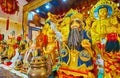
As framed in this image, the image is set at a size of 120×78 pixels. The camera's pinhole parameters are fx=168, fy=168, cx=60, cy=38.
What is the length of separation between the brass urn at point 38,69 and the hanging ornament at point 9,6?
8.95 ft

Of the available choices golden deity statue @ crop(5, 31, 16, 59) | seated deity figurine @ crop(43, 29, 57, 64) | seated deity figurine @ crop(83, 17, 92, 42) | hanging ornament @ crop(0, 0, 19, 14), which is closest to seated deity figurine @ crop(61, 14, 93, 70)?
seated deity figurine @ crop(83, 17, 92, 42)

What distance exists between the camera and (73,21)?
1389 mm

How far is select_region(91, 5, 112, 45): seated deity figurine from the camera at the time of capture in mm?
1274

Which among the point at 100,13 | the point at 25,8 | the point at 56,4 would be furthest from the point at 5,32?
the point at 100,13

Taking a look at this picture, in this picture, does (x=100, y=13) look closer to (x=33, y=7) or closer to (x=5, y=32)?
(x=33, y=7)

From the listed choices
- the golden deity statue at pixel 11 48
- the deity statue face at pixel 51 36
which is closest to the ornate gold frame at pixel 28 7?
the golden deity statue at pixel 11 48

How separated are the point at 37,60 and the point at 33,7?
2.16m

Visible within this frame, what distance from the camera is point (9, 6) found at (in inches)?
145

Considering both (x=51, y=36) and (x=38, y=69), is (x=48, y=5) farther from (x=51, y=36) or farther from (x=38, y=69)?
(x=38, y=69)

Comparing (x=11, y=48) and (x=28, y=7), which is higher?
(x=28, y=7)

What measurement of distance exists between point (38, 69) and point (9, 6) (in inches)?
111

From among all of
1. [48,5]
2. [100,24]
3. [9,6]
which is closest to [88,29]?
[100,24]

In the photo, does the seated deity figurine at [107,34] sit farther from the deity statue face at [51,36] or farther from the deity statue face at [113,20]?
the deity statue face at [51,36]

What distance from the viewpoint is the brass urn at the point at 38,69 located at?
1173 mm
